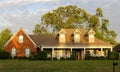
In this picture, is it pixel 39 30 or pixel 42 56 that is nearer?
pixel 42 56

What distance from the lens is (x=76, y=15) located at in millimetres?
90312

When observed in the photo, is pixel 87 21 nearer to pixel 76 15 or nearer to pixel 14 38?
pixel 76 15

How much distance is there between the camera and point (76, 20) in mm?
88938

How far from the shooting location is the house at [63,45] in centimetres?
6694

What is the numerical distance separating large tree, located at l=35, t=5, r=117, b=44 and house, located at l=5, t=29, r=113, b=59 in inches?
647

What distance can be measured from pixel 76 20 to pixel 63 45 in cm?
2319

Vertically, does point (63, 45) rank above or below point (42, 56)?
above

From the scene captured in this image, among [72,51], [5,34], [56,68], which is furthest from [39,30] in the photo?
[56,68]

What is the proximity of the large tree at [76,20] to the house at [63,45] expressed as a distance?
16.4 m

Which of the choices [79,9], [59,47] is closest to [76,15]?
[79,9]

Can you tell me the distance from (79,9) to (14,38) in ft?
83.4

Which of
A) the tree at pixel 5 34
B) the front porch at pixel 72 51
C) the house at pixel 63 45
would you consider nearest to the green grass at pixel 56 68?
the house at pixel 63 45

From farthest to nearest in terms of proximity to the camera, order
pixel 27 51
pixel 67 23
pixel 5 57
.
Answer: pixel 67 23 < pixel 27 51 < pixel 5 57

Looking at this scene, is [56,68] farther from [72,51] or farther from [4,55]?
[72,51]
